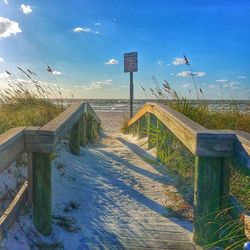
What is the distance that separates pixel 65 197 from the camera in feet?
12.8

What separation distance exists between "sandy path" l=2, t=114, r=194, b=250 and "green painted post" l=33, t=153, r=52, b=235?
0.27 ft

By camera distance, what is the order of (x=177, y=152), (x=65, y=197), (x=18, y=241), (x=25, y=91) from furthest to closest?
(x=25, y=91)
(x=177, y=152)
(x=65, y=197)
(x=18, y=241)

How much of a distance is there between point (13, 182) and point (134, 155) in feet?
10.1

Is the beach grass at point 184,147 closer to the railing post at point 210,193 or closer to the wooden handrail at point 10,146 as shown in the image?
the railing post at point 210,193

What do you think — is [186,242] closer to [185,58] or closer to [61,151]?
[61,151]

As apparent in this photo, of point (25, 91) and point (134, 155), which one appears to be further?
point (25, 91)

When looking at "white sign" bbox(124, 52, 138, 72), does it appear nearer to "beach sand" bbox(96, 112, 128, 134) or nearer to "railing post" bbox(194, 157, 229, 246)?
"beach sand" bbox(96, 112, 128, 134)

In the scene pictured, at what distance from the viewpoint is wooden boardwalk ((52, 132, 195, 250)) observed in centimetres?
320

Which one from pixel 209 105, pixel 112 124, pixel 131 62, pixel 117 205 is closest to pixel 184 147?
pixel 117 205

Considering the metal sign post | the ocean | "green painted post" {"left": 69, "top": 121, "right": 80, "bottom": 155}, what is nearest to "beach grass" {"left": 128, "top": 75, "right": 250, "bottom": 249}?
the ocean

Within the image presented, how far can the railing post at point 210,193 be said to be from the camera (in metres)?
3.00

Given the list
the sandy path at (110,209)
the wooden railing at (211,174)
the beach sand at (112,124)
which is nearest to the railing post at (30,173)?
the sandy path at (110,209)

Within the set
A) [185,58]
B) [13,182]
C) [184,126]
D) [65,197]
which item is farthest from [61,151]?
[185,58]

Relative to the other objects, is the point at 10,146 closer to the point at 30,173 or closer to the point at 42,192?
the point at 30,173
